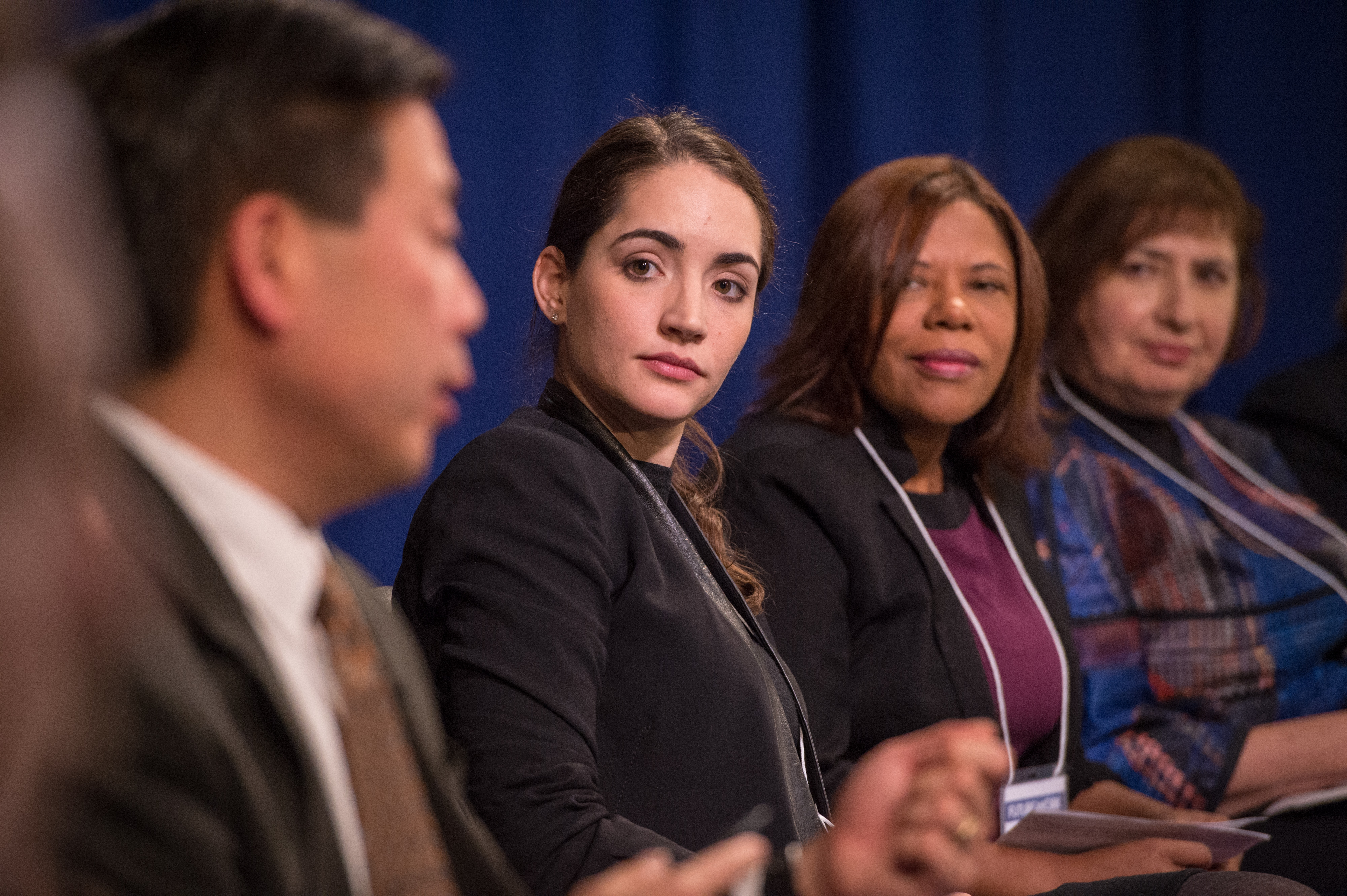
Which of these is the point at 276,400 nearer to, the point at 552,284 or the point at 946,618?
the point at 552,284

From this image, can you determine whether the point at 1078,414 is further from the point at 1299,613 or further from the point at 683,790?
the point at 683,790

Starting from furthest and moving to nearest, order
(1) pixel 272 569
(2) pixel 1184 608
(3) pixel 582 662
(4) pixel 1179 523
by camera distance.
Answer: (4) pixel 1179 523 → (2) pixel 1184 608 → (3) pixel 582 662 → (1) pixel 272 569

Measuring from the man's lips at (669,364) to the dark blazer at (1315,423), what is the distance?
1.73m

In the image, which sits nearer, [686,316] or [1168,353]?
[686,316]

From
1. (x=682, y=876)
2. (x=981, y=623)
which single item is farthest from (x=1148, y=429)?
(x=682, y=876)

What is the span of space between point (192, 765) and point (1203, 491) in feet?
7.18

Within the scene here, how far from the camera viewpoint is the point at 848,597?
5.90 ft

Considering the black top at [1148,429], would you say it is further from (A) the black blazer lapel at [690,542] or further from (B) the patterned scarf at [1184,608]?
(A) the black blazer lapel at [690,542]

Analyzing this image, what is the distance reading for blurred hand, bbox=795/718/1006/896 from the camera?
81cm

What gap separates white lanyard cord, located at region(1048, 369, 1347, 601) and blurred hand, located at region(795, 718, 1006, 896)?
169cm

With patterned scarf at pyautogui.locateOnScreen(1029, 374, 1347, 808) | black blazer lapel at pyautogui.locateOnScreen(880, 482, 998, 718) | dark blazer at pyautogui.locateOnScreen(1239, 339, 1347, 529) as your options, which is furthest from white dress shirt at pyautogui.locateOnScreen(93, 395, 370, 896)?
dark blazer at pyautogui.locateOnScreen(1239, 339, 1347, 529)

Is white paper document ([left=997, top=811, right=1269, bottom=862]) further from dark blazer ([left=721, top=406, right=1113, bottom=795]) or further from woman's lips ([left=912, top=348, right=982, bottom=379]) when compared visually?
woman's lips ([left=912, top=348, right=982, bottom=379])

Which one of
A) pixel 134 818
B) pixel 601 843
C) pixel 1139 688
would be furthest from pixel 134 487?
pixel 1139 688

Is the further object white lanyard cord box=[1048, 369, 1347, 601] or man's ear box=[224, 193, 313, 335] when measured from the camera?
white lanyard cord box=[1048, 369, 1347, 601]
